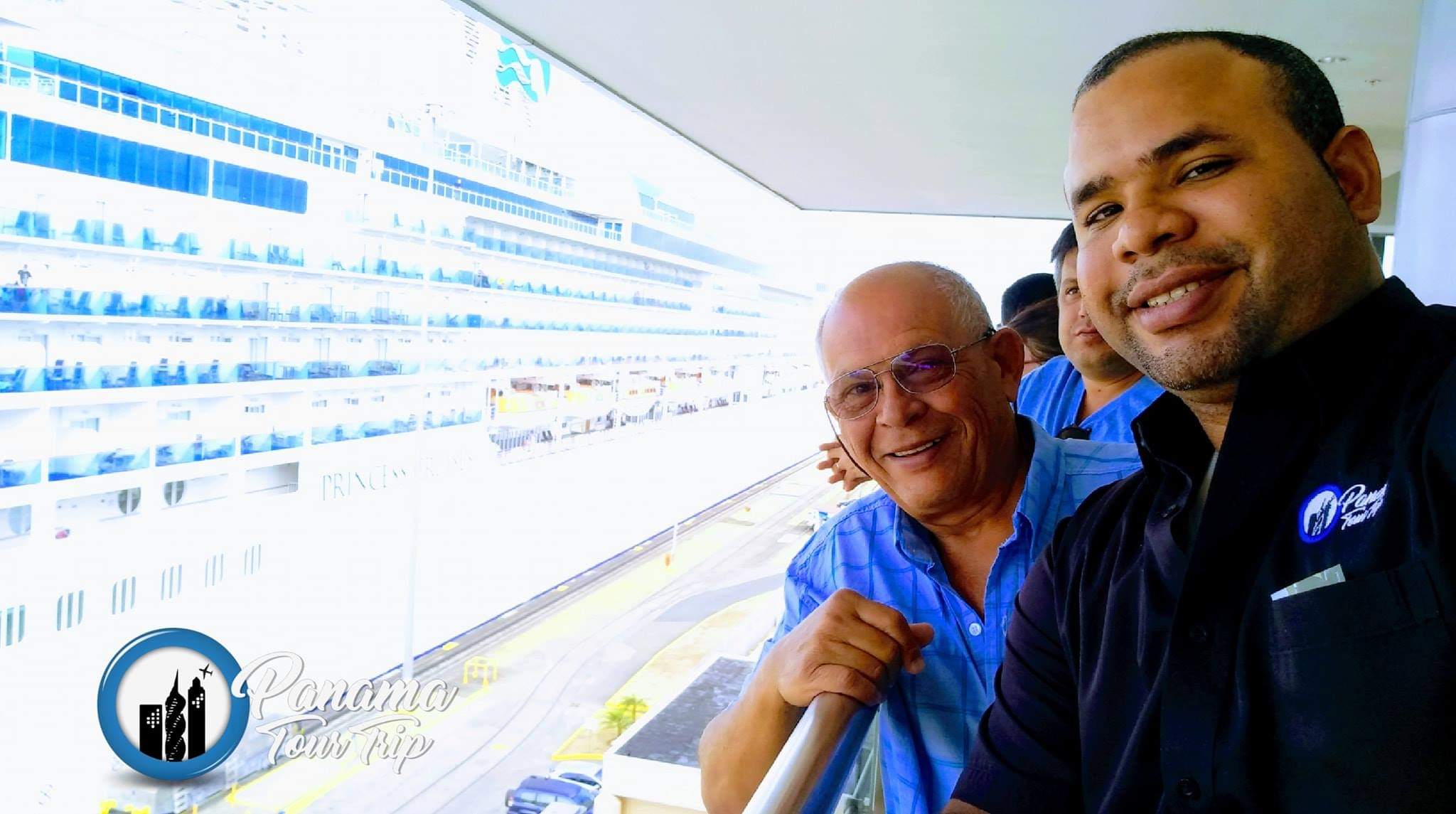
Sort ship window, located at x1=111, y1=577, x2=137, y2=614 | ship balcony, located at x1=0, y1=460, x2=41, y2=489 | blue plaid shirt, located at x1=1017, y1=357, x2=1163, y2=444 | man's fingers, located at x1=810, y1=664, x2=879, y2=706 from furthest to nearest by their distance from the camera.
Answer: ship window, located at x1=111, y1=577, x2=137, y2=614, ship balcony, located at x1=0, y1=460, x2=41, y2=489, blue plaid shirt, located at x1=1017, y1=357, x2=1163, y2=444, man's fingers, located at x1=810, y1=664, x2=879, y2=706

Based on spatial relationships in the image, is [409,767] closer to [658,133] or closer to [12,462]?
[12,462]

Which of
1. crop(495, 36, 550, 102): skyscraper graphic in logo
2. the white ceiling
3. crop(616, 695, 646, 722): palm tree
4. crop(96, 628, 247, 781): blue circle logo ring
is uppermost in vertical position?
crop(495, 36, 550, 102): skyscraper graphic in logo

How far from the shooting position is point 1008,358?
3.03ft

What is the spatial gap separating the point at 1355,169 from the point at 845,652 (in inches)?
17.6

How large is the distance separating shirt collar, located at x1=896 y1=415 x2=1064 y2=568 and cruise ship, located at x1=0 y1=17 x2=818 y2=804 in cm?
224

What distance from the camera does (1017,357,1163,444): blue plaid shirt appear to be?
1265 mm

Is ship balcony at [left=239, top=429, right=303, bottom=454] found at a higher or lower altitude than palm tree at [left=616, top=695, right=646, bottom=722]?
higher

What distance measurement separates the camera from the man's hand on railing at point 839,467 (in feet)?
4.15

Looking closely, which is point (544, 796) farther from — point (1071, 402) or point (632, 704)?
point (1071, 402)

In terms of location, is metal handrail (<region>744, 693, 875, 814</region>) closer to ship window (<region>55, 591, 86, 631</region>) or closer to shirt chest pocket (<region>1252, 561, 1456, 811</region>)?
shirt chest pocket (<region>1252, 561, 1456, 811</region>)

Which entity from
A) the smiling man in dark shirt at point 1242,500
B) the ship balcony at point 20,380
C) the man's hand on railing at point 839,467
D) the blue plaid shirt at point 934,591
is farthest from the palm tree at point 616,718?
the smiling man in dark shirt at point 1242,500

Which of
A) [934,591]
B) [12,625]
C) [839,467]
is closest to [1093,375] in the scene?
[839,467]

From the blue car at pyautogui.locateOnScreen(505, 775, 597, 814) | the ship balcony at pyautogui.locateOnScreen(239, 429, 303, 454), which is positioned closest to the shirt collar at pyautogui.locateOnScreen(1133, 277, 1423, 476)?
the blue car at pyautogui.locateOnScreen(505, 775, 597, 814)

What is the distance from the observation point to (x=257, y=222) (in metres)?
4.74
